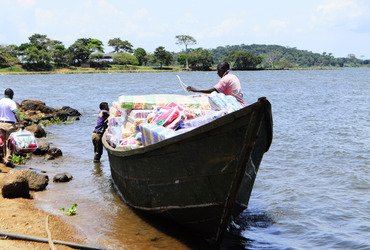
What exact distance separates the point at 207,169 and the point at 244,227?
7.33 feet

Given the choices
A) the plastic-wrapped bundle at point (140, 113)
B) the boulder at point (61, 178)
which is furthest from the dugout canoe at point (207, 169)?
the boulder at point (61, 178)

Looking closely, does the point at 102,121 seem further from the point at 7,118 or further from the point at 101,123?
A: the point at 7,118

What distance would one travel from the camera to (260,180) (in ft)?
31.8

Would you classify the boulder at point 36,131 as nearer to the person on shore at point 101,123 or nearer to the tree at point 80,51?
the person on shore at point 101,123

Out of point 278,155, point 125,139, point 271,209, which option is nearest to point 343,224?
point 271,209

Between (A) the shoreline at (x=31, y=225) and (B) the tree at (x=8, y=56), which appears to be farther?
(B) the tree at (x=8, y=56)

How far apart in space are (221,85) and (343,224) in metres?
3.39

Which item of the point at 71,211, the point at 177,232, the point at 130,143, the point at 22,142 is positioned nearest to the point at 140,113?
the point at 130,143

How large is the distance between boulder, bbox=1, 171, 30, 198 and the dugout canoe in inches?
81.6

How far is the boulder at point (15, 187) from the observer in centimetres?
655

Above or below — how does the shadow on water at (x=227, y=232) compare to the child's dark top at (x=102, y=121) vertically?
below

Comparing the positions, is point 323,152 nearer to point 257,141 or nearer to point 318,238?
point 318,238

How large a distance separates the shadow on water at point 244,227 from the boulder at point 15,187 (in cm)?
357

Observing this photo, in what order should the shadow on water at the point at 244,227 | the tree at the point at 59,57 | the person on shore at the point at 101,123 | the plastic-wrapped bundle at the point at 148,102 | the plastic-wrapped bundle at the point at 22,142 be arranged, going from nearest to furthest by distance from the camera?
the shadow on water at the point at 244,227 → the plastic-wrapped bundle at the point at 148,102 → the plastic-wrapped bundle at the point at 22,142 → the person on shore at the point at 101,123 → the tree at the point at 59,57
